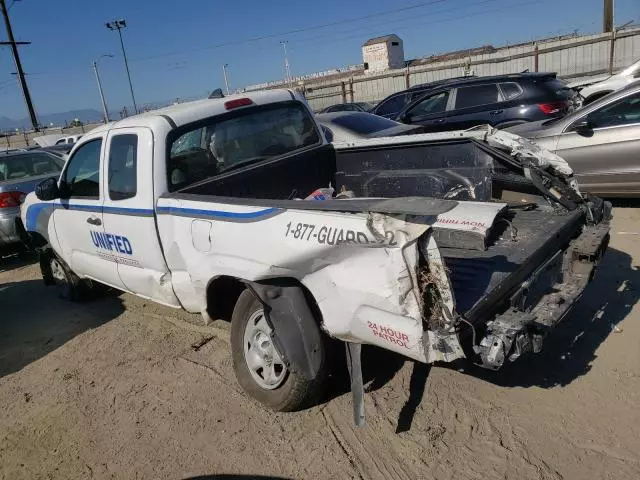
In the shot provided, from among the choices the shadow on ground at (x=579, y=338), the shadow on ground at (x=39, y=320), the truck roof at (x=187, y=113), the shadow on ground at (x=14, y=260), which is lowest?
the shadow on ground at (x=14, y=260)

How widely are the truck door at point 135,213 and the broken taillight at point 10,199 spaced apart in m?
4.40

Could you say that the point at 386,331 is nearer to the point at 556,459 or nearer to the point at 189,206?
the point at 556,459

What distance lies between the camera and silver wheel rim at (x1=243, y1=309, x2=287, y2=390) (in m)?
3.25

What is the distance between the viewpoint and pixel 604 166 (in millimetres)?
6613

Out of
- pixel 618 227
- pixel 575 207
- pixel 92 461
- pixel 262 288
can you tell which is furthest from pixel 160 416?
pixel 618 227

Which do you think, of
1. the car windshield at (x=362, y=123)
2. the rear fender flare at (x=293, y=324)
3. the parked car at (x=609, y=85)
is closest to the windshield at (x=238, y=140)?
the rear fender flare at (x=293, y=324)

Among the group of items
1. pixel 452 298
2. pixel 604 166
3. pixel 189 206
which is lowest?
pixel 604 166

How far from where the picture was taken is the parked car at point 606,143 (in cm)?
640

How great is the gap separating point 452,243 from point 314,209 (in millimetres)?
936

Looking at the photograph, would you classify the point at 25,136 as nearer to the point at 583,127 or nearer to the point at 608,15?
the point at 608,15

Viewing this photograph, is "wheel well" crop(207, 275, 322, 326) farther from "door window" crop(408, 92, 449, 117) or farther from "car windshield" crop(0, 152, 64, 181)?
"door window" crop(408, 92, 449, 117)

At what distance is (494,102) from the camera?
1010cm

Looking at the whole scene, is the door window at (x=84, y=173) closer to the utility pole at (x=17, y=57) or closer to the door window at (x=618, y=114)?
the door window at (x=618, y=114)

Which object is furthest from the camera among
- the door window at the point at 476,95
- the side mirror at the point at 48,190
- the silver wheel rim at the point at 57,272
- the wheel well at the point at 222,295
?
the door window at the point at 476,95
